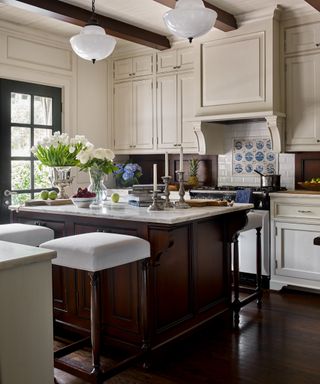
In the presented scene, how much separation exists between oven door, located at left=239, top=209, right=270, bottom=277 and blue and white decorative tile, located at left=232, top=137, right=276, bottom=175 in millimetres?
788

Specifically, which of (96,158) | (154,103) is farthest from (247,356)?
(154,103)

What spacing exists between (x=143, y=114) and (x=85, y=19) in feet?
5.26

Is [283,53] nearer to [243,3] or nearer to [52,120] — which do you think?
[243,3]

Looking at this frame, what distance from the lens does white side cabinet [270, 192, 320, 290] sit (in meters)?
4.26

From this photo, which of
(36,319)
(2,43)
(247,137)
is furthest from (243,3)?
(36,319)

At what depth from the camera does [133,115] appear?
595cm

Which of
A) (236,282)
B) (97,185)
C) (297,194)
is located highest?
(97,185)

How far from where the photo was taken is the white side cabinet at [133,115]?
19.0 ft

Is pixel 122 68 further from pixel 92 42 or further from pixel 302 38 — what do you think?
pixel 92 42

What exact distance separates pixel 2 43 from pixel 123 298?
314 centimetres

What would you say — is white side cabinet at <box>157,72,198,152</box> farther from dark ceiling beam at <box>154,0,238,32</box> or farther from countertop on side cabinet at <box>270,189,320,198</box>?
countertop on side cabinet at <box>270,189,320,198</box>

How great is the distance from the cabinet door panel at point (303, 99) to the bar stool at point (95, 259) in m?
2.59

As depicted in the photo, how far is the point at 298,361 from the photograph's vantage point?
113 inches

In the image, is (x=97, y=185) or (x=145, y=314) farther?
(x=97, y=185)
